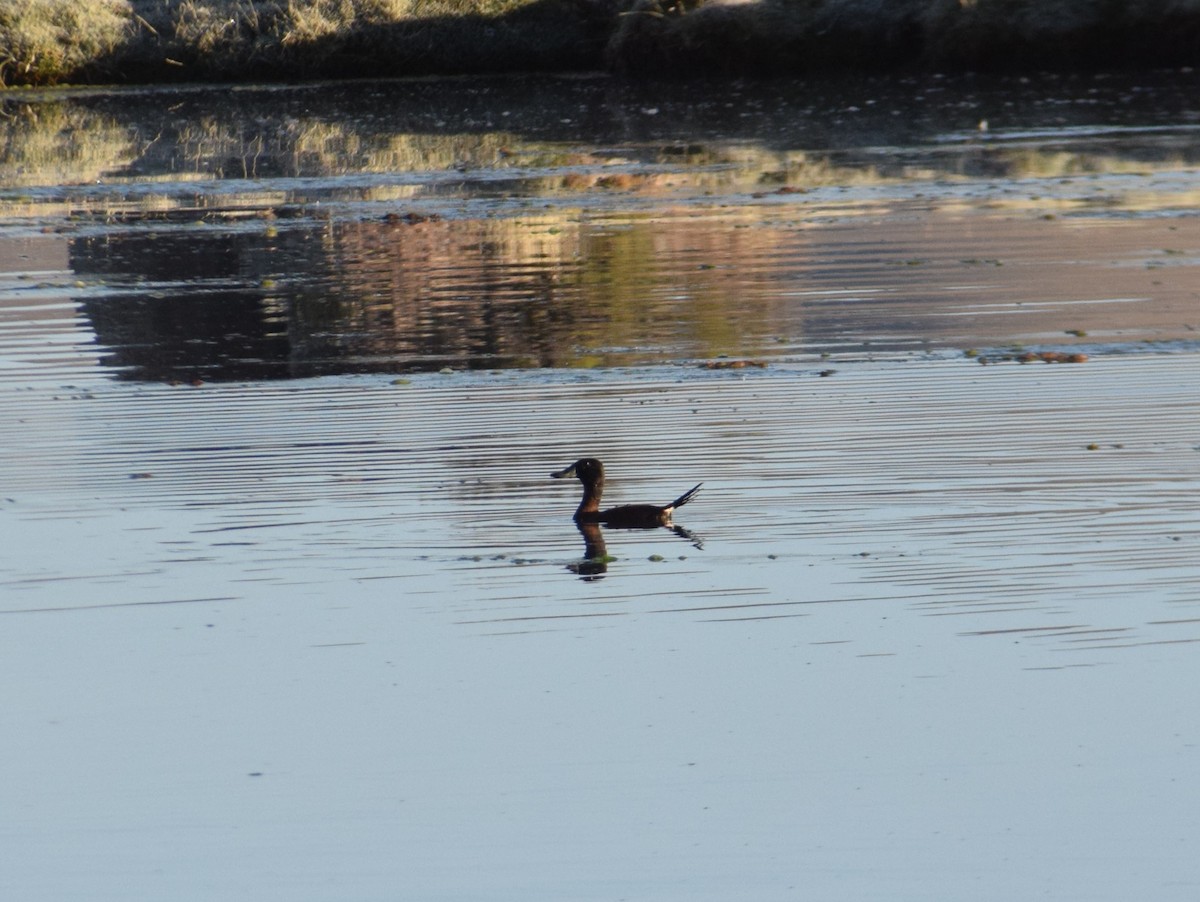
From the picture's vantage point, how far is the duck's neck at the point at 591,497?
31.0 ft

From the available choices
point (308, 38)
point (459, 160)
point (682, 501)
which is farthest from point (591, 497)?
point (308, 38)

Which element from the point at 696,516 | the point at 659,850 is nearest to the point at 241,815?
the point at 659,850

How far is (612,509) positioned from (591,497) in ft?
0.39

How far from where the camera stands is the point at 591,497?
9.47 metres

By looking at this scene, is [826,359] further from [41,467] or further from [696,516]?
[41,467]

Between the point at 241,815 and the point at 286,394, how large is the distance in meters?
6.46

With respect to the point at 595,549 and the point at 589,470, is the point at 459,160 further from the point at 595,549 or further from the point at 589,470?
the point at 595,549

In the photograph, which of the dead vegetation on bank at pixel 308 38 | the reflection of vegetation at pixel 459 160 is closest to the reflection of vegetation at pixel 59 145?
the reflection of vegetation at pixel 459 160

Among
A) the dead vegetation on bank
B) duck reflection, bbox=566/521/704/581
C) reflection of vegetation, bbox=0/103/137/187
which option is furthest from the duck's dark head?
the dead vegetation on bank

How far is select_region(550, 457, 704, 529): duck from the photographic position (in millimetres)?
9305

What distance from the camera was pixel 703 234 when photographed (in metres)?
18.7

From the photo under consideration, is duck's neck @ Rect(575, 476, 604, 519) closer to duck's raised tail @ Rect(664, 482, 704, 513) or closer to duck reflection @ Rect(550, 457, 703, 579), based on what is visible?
duck reflection @ Rect(550, 457, 703, 579)

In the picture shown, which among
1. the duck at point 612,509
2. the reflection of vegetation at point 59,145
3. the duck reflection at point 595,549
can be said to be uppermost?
the duck at point 612,509

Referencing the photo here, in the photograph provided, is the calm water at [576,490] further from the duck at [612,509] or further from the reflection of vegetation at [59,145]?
the reflection of vegetation at [59,145]
